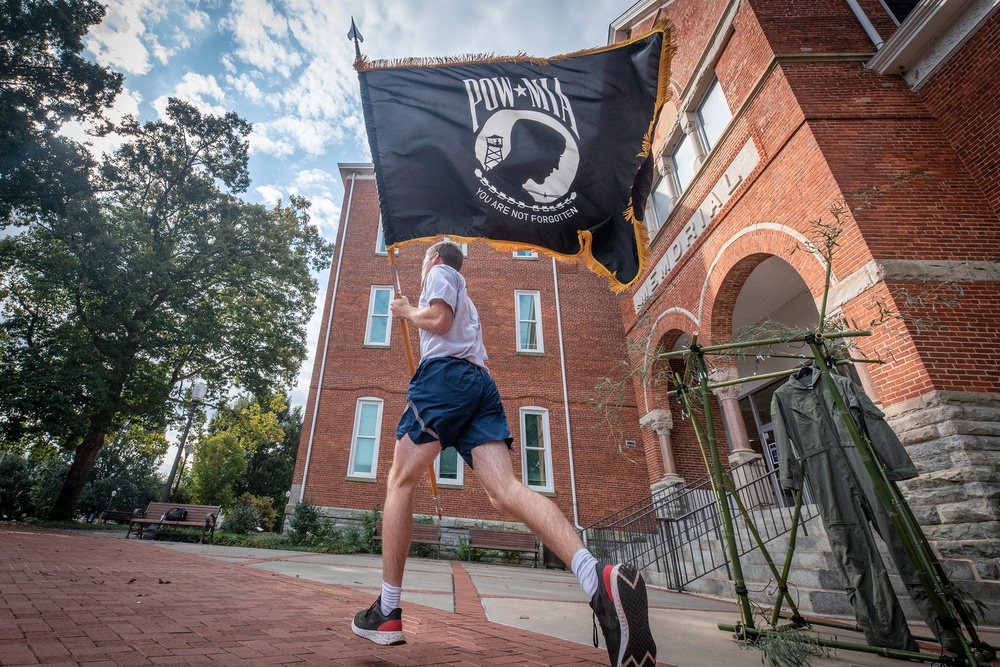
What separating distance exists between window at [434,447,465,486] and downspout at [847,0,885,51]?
1225cm

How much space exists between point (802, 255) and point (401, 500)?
285 inches

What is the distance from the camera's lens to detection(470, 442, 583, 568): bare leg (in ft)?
6.13

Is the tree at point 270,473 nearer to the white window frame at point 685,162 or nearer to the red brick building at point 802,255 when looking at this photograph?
the red brick building at point 802,255

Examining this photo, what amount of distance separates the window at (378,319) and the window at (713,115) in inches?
396

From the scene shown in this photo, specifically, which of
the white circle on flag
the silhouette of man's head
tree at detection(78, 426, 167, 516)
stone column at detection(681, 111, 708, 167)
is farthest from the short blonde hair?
tree at detection(78, 426, 167, 516)

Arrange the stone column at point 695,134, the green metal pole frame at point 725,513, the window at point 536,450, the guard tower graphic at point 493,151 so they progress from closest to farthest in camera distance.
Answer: the green metal pole frame at point 725,513 < the guard tower graphic at point 493,151 < the stone column at point 695,134 < the window at point 536,450

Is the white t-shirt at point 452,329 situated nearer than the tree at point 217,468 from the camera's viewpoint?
Yes

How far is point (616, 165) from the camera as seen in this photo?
469 cm

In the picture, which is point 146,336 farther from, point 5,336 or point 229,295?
point 5,336

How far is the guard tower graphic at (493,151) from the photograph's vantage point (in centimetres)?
429

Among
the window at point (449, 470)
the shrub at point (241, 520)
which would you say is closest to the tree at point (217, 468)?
the shrub at point (241, 520)

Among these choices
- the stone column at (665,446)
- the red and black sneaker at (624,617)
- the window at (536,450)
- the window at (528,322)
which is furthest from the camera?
the window at (528,322)

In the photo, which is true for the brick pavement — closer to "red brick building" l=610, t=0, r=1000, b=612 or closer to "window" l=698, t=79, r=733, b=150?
"red brick building" l=610, t=0, r=1000, b=612

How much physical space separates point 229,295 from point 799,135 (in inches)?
751
